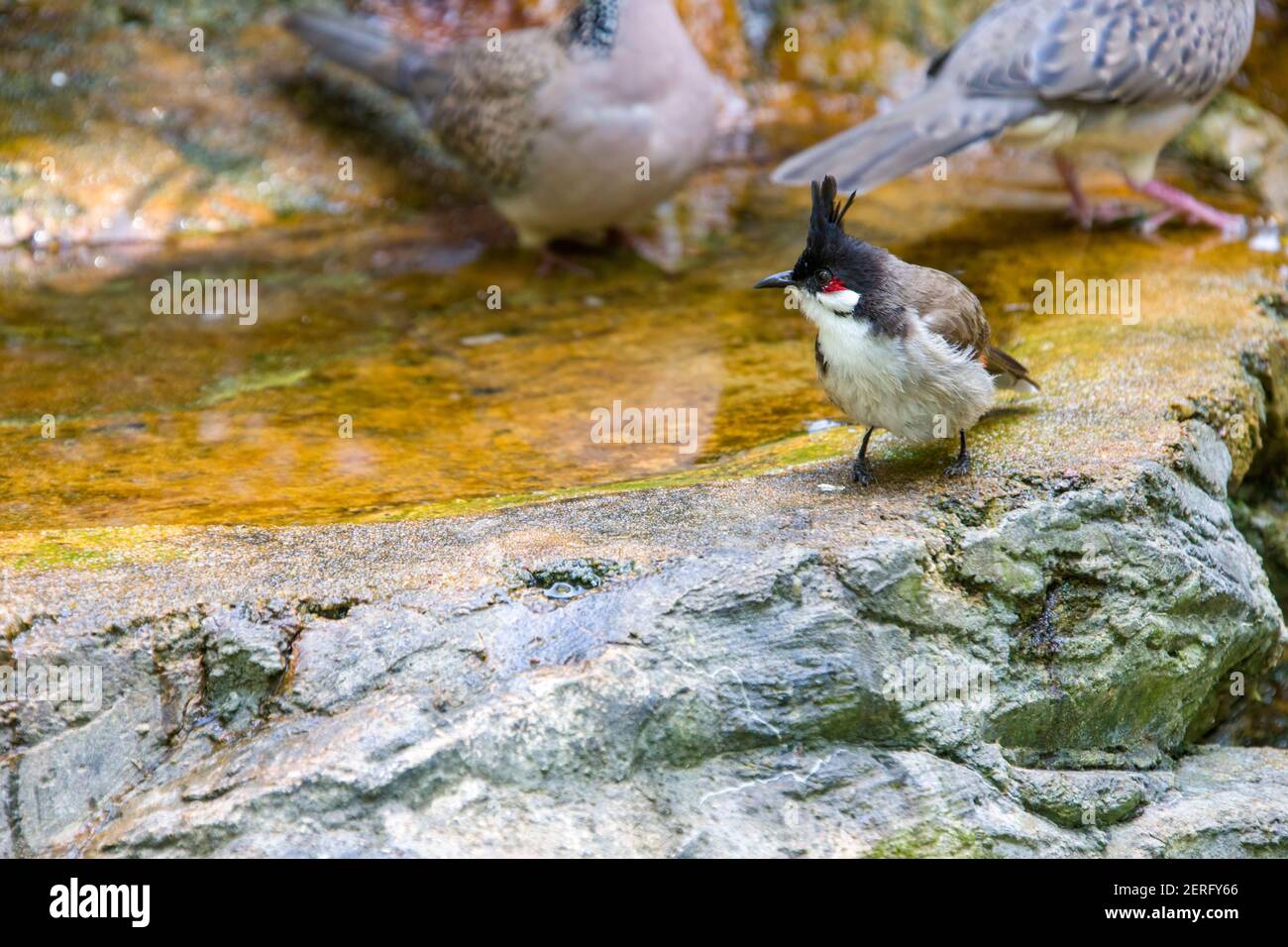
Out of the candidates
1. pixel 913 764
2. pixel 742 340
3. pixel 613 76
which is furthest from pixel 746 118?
pixel 913 764

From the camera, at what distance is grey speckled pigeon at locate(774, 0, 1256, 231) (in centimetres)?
595

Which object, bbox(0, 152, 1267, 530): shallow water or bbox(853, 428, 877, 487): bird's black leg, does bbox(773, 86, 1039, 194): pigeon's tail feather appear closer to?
bbox(0, 152, 1267, 530): shallow water

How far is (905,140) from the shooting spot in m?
5.95

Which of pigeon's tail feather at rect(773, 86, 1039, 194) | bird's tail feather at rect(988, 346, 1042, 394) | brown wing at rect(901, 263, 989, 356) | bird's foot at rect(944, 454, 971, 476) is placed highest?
pigeon's tail feather at rect(773, 86, 1039, 194)

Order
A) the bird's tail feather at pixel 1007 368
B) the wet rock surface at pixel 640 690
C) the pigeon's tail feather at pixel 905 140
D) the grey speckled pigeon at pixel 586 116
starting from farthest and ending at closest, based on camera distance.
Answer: the grey speckled pigeon at pixel 586 116
the pigeon's tail feather at pixel 905 140
the bird's tail feather at pixel 1007 368
the wet rock surface at pixel 640 690

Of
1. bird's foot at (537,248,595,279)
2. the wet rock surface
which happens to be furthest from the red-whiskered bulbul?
bird's foot at (537,248,595,279)

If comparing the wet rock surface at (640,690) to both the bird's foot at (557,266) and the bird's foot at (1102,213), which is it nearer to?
the bird's foot at (557,266)

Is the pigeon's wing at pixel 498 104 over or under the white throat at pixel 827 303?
over

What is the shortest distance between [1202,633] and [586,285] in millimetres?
3387

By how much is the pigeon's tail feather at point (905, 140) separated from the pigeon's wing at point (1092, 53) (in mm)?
96

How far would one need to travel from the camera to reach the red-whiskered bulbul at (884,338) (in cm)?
362

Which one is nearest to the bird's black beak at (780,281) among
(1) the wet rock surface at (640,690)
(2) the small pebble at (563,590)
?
(1) the wet rock surface at (640,690)

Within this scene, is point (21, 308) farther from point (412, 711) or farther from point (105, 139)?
point (412, 711)

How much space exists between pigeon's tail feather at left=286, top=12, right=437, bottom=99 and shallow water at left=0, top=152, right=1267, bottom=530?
0.76 metres
